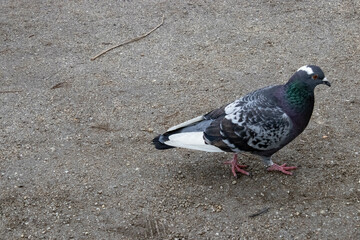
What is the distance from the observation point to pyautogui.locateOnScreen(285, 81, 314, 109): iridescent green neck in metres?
3.98

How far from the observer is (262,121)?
3996 millimetres

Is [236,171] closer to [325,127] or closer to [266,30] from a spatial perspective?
[325,127]

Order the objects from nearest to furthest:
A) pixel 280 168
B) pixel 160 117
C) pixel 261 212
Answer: pixel 261 212, pixel 280 168, pixel 160 117

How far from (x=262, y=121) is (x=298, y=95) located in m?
0.36

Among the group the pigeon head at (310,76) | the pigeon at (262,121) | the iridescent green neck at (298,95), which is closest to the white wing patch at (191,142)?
the pigeon at (262,121)

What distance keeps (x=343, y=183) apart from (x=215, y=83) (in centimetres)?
201

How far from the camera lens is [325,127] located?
4.86 m

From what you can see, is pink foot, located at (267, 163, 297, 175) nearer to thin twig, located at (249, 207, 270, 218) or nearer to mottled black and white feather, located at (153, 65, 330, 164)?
mottled black and white feather, located at (153, 65, 330, 164)

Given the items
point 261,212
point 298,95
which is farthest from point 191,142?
point 298,95

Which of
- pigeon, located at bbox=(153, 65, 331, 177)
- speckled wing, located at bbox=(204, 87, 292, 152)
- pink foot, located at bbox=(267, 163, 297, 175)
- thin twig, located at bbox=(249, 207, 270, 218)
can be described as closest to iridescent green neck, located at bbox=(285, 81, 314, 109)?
pigeon, located at bbox=(153, 65, 331, 177)

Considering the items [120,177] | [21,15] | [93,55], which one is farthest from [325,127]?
[21,15]

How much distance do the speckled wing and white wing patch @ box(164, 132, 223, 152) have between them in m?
0.04

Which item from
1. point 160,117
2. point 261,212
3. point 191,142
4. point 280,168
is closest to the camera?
point 261,212

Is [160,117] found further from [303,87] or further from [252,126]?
[303,87]
